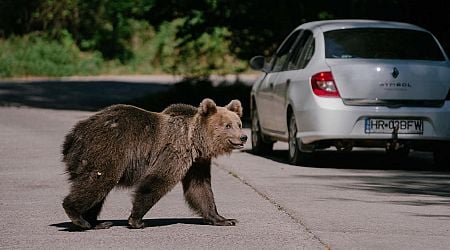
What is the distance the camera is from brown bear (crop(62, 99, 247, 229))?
9.53 m

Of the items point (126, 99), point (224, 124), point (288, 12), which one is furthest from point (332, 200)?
point (126, 99)

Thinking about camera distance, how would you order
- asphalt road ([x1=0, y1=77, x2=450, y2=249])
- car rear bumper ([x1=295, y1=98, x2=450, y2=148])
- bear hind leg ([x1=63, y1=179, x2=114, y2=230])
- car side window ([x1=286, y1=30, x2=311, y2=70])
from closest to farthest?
asphalt road ([x1=0, y1=77, x2=450, y2=249])
bear hind leg ([x1=63, y1=179, x2=114, y2=230])
car rear bumper ([x1=295, y1=98, x2=450, y2=148])
car side window ([x1=286, y1=30, x2=311, y2=70])

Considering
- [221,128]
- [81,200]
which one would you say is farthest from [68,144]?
[221,128]

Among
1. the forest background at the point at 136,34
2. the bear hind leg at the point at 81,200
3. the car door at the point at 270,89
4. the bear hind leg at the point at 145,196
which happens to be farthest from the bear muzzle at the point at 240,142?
the forest background at the point at 136,34

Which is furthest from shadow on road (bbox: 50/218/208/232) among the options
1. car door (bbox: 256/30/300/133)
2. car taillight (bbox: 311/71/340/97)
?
car door (bbox: 256/30/300/133)

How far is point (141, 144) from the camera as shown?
386 inches

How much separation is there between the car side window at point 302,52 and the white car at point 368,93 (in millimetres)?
28

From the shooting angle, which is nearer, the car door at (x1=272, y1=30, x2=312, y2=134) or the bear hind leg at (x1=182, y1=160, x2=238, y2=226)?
the bear hind leg at (x1=182, y1=160, x2=238, y2=226)

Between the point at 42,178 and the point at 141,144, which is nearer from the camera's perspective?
the point at 141,144

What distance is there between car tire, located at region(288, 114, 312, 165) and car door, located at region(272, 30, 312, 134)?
267mm

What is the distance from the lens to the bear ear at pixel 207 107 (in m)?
9.76

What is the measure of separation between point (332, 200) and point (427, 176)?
3.00 m

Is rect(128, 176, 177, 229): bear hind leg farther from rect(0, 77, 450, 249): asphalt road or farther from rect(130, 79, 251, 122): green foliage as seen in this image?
rect(130, 79, 251, 122): green foliage

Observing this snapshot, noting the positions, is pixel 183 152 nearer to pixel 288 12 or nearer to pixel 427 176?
pixel 427 176
